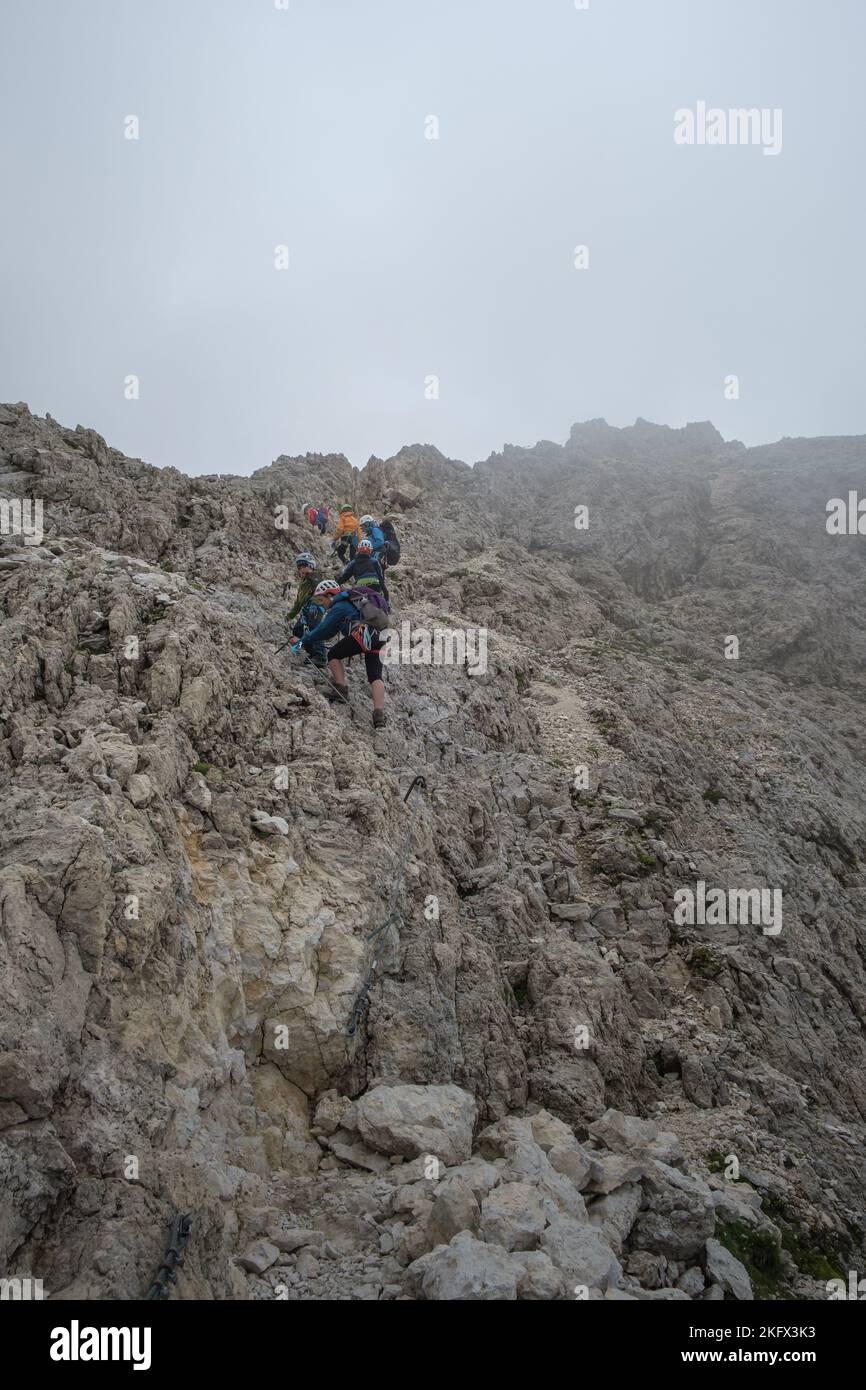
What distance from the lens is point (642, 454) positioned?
45000 mm

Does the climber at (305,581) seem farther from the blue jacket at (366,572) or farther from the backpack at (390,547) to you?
the backpack at (390,547)

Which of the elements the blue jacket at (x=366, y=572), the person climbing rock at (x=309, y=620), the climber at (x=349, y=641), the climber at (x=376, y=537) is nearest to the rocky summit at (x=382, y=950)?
the climber at (x=349, y=641)

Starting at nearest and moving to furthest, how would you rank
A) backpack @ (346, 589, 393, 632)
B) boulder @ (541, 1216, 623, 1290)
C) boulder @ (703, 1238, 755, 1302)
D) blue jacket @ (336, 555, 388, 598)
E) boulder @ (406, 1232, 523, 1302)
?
1. boulder @ (406, 1232, 523, 1302)
2. boulder @ (541, 1216, 623, 1290)
3. boulder @ (703, 1238, 755, 1302)
4. backpack @ (346, 589, 393, 632)
5. blue jacket @ (336, 555, 388, 598)

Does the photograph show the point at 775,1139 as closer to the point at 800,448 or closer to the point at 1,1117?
the point at 1,1117

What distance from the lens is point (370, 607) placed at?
13281 mm

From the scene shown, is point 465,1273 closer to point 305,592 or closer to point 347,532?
point 305,592

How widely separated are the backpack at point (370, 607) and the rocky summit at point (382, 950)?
1478mm

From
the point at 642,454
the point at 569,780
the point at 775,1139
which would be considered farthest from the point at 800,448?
the point at 775,1139

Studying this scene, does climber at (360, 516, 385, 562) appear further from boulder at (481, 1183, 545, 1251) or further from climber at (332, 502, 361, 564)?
boulder at (481, 1183, 545, 1251)

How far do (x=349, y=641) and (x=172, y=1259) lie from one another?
9457mm

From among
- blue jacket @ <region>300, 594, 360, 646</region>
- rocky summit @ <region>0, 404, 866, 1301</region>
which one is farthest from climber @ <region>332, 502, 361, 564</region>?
blue jacket @ <region>300, 594, 360, 646</region>

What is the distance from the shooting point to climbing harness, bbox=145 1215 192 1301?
552cm

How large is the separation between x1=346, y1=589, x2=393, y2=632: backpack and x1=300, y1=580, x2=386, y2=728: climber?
0.06ft

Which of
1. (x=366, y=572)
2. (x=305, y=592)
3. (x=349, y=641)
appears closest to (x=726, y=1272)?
(x=349, y=641)
